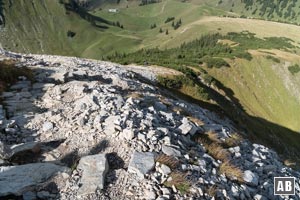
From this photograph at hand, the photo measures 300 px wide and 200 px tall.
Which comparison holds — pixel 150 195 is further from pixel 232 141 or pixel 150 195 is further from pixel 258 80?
pixel 258 80

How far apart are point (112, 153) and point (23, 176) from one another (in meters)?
3.54

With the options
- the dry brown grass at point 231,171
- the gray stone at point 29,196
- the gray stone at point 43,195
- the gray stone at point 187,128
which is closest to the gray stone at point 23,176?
the gray stone at point 29,196

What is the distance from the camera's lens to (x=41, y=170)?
45.9 feet

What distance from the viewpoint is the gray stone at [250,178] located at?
16.6 meters

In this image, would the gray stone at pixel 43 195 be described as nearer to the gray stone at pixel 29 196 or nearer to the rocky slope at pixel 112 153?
the rocky slope at pixel 112 153

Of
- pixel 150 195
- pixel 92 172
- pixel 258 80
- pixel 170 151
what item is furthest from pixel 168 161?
pixel 258 80

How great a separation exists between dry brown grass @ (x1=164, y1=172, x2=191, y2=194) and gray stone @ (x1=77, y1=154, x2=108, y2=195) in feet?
7.77

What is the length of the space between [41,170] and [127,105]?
257 inches

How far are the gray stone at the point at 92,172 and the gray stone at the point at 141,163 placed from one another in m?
1.01

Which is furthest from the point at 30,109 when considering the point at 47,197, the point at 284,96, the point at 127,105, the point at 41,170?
the point at 284,96

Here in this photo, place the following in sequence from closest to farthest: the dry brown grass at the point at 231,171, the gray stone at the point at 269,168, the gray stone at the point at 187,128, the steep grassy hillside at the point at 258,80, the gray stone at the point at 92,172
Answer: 1. the gray stone at the point at 92,172
2. the dry brown grass at the point at 231,171
3. the gray stone at the point at 187,128
4. the gray stone at the point at 269,168
5. the steep grassy hillside at the point at 258,80

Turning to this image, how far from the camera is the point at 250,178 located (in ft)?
55.0

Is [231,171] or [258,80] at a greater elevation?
[231,171]

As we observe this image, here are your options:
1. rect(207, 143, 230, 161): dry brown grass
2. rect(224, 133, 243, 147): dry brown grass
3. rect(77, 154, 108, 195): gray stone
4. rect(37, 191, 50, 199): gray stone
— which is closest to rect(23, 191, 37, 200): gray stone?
rect(37, 191, 50, 199): gray stone
